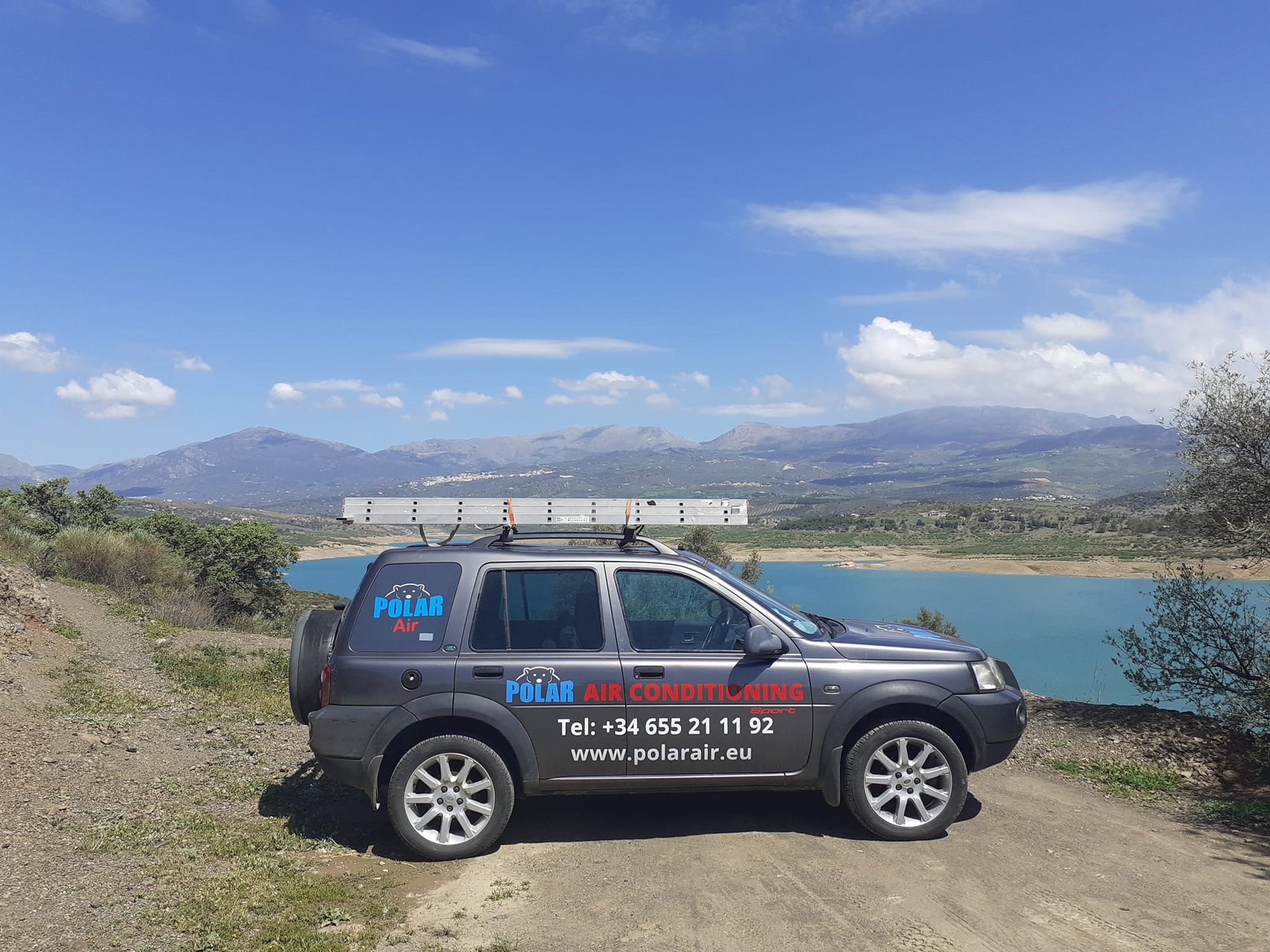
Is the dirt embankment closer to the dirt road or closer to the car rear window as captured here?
the dirt road

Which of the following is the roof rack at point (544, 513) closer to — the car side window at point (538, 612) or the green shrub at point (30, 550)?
the car side window at point (538, 612)

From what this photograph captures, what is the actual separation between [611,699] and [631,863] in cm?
96

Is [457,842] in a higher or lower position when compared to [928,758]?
lower

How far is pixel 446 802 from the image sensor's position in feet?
17.5

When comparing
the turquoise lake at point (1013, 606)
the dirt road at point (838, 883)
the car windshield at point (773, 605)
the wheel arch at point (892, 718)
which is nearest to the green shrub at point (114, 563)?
the dirt road at point (838, 883)

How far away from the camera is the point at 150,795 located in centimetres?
634

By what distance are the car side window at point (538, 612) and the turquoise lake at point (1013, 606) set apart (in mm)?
31684

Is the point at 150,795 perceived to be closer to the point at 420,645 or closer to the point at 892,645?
the point at 420,645

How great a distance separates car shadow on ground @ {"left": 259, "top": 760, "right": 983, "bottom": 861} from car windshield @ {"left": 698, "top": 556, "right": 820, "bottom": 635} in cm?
129

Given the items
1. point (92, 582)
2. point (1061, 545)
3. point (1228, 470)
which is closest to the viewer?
point (1228, 470)

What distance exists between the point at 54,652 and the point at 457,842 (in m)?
8.87

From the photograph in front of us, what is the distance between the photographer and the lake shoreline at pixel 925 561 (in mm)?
70375

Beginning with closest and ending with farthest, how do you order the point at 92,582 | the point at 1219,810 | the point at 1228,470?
1. the point at 1219,810
2. the point at 1228,470
3. the point at 92,582

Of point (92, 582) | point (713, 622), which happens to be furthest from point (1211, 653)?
point (92, 582)
